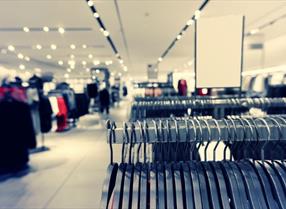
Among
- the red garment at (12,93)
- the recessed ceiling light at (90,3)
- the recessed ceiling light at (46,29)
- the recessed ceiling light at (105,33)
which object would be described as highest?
the recessed ceiling light at (46,29)

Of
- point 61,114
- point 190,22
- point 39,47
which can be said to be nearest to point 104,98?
point 39,47

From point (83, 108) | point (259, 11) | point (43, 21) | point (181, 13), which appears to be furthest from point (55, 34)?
point (259, 11)

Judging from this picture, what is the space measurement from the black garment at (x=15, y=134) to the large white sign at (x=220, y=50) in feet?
10.3

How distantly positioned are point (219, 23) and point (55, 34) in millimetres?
6585

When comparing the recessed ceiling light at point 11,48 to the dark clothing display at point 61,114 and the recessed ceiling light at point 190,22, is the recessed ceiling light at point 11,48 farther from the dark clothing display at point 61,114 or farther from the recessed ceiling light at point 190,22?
the recessed ceiling light at point 190,22

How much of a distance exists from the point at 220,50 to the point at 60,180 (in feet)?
9.68

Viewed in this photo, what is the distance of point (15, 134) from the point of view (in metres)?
3.93

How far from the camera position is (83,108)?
8039 millimetres

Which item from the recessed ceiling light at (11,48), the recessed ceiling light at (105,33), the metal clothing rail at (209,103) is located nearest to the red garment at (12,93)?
the metal clothing rail at (209,103)

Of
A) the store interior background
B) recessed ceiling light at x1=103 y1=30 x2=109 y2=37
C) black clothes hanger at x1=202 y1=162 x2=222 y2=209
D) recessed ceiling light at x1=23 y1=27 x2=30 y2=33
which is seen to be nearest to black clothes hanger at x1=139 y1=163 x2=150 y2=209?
black clothes hanger at x1=202 y1=162 x2=222 y2=209

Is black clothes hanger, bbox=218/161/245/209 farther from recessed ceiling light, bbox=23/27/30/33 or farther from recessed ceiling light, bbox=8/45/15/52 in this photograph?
recessed ceiling light, bbox=8/45/15/52

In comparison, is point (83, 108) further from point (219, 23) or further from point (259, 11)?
point (219, 23)

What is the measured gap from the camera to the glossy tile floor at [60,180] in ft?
9.87

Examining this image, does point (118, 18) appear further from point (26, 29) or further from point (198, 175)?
point (198, 175)
